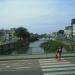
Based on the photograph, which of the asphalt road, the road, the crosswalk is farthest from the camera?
the asphalt road

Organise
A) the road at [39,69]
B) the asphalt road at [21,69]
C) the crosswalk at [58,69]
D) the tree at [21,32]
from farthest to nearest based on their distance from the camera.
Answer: the tree at [21,32] < the asphalt road at [21,69] < the road at [39,69] < the crosswalk at [58,69]

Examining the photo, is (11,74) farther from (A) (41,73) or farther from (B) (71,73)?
(B) (71,73)

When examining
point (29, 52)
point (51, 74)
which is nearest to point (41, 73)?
point (51, 74)

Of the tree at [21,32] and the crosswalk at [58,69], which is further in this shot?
the tree at [21,32]

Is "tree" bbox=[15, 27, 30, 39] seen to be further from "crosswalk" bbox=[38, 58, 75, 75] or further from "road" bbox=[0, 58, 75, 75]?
"crosswalk" bbox=[38, 58, 75, 75]

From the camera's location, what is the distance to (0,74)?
19031mm

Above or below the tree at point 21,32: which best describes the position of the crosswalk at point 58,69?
below

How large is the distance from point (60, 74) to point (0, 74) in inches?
145

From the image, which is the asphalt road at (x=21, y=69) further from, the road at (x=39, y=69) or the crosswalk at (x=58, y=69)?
the crosswalk at (x=58, y=69)

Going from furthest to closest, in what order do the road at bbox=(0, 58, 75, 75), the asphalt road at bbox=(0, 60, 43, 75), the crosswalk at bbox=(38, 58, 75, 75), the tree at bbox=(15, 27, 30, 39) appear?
1. the tree at bbox=(15, 27, 30, 39)
2. the asphalt road at bbox=(0, 60, 43, 75)
3. the road at bbox=(0, 58, 75, 75)
4. the crosswalk at bbox=(38, 58, 75, 75)

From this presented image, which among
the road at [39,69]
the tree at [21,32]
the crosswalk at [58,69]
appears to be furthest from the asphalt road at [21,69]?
the tree at [21,32]

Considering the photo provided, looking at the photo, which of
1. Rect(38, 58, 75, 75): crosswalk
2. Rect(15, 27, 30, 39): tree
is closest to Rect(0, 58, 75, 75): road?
Rect(38, 58, 75, 75): crosswalk

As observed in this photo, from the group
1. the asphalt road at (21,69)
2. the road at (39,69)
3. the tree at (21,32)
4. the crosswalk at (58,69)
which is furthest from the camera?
the tree at (21,32)

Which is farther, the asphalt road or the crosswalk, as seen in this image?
the asphalt road
